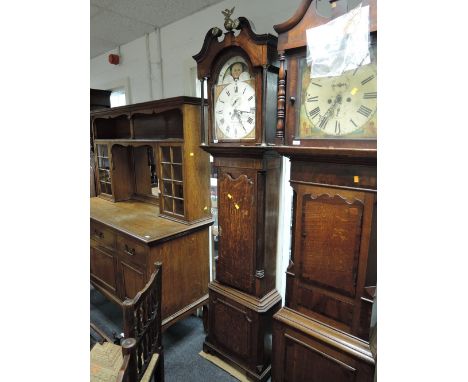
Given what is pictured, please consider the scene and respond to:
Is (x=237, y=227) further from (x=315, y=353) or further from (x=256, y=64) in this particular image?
(x=256, y=64)

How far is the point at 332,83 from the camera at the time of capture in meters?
1.12

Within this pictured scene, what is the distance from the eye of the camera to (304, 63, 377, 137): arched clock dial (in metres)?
1.02

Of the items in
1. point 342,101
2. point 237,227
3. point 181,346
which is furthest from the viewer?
point 181,346

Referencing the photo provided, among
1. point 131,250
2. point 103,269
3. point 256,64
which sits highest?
point 256,64

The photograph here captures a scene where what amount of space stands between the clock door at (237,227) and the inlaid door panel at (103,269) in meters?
1.05

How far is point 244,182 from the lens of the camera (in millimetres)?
1560

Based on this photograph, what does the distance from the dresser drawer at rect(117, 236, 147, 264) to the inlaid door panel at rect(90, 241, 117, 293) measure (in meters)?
0.22

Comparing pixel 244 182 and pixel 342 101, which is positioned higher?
pixel 342 101

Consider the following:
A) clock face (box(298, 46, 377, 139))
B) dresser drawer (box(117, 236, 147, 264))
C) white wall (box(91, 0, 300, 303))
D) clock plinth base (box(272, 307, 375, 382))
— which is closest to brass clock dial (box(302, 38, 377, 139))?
clock face (box(298, 46, 377, 139))

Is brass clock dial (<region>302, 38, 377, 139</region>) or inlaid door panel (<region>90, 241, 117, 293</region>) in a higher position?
brass clock dial (<region>302, 38, 377, 139</region>)

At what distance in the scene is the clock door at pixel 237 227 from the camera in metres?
1.56

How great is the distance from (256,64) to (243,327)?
148 centimetres

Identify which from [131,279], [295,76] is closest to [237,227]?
[295,76]

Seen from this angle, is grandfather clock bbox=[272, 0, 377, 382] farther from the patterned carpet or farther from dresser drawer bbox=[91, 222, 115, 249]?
dresser drawer bbox=[91, 222, 115, 249]
